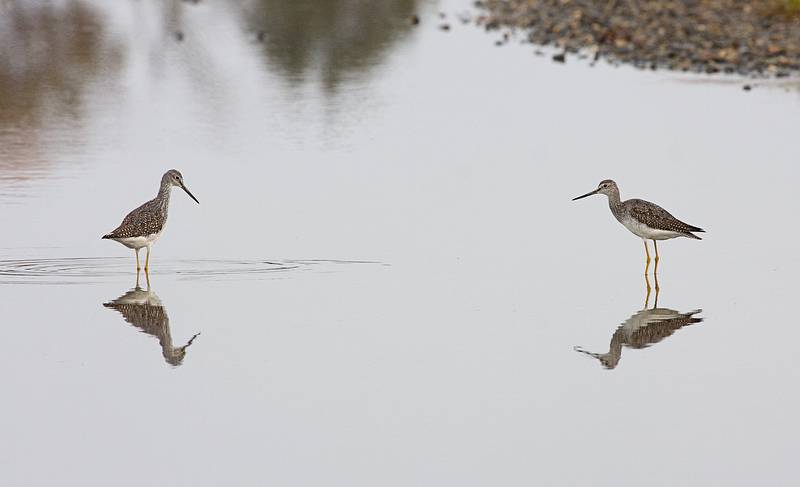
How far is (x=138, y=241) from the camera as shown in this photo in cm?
1443

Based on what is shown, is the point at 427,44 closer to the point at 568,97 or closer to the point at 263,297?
the point at 568,97

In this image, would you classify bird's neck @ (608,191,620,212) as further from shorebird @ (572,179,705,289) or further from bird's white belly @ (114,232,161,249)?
bird's white belly @ (114,232,161,249)

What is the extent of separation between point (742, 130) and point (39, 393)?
1524 cm

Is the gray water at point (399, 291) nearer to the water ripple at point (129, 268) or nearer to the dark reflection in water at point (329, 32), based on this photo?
the water ripple at point (129, 268)

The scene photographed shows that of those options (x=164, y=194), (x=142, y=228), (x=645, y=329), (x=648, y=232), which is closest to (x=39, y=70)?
(x=164, y=194)

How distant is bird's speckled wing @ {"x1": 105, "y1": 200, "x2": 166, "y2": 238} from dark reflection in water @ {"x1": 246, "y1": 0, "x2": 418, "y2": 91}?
14171mm

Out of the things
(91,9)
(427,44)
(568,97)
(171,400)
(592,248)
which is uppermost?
(171,400)

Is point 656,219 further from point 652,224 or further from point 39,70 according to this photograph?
point 39,70

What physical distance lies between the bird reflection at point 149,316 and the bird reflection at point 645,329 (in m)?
3.02

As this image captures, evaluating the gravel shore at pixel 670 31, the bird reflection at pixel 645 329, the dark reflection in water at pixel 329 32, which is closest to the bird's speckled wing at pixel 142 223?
the bird reflection at pixel 645 329

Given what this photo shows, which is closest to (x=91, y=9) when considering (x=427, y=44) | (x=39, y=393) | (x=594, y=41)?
(x=427, y=44)

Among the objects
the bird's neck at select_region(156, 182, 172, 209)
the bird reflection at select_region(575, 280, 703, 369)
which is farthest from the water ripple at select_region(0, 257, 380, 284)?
the bird reflection at select_region(575, 280, 703, 369)

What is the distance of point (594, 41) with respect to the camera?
34.9 metres

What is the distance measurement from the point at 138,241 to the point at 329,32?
80.8 ft
